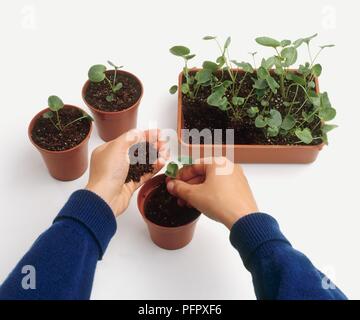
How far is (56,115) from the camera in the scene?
112cm

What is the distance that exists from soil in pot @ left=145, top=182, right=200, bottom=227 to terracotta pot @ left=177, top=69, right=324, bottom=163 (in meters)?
0.14

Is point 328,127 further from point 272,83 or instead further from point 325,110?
point 272,83

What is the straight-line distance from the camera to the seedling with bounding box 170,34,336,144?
3.63 ft

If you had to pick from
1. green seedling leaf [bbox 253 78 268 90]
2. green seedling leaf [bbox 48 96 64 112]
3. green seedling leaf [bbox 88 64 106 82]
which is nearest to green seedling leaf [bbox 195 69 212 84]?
green seedling leaf [bbox 253 78 268 90]

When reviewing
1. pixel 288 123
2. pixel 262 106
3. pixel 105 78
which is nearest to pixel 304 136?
pixel 288 123

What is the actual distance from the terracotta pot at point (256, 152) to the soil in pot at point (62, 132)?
Result: 0.24m

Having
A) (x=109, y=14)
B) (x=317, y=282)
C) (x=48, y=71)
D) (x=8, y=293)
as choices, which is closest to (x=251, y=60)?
(x=109, y=14)

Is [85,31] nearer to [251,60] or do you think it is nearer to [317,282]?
[251,60]

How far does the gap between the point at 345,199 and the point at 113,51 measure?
782mm

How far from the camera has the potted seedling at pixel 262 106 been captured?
1.11 metres

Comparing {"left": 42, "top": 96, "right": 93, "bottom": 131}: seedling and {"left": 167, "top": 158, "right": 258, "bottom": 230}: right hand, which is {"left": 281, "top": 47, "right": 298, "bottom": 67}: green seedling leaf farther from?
{"left": 42, "top": 96, "right": 93, "bottom": 131}: seedling

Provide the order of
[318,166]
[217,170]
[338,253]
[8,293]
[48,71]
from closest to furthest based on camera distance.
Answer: [8,293] → [217,170] → [338,253] → [318,166] → [48,71]

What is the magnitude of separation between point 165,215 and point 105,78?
40 centimetres

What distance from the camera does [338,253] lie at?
42.6 inches
